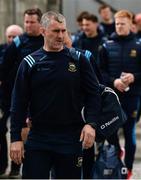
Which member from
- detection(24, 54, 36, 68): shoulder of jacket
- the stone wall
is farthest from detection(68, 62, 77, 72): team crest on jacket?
the stone wall

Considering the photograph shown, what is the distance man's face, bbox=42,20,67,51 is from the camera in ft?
14.4

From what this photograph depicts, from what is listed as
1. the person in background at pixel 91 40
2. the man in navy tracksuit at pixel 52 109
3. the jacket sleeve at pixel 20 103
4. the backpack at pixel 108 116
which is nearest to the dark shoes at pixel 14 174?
the person in background at pixel 91 40

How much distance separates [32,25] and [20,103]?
2091 mm

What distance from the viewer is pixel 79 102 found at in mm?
4473

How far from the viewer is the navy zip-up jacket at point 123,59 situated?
22.6 feet

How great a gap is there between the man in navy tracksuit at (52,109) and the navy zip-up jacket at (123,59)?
2461 mm

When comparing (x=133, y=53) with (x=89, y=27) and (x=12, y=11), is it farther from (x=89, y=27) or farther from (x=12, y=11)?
(x=12, y=11)

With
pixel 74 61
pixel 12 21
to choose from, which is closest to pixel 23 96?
pixel 74 61

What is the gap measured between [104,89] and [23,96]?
788 millimetres

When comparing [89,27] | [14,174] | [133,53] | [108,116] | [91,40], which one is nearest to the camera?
[108,116]

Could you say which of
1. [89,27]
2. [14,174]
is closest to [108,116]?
[14,174]

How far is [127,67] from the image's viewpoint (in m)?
6.89

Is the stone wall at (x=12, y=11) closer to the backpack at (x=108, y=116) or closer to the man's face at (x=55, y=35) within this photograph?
the backpack at (x=108, y=116)

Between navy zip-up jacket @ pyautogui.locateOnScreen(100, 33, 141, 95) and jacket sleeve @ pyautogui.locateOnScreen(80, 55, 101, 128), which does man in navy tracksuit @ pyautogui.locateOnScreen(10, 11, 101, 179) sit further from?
navy zip-up jacket @ pyautogui.locateOnScreen(100, 33, 141, 95)
